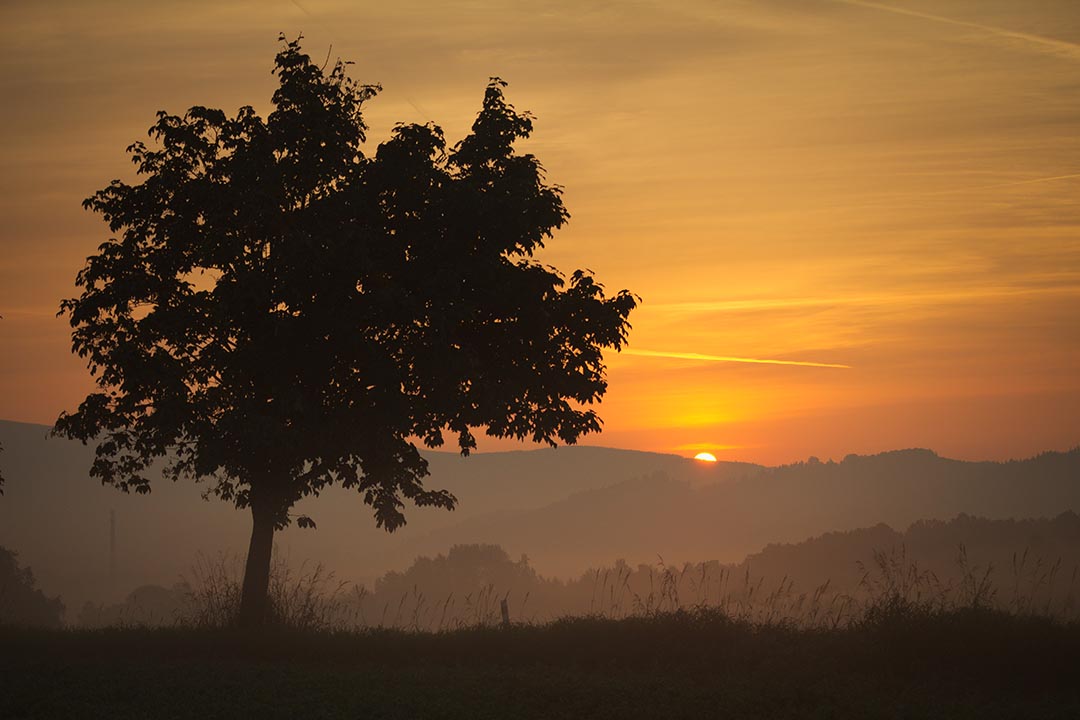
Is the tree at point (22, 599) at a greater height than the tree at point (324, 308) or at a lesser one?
lesser

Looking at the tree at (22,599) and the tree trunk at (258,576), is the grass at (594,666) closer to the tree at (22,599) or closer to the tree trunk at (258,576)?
→ the tree trunk at (258,576)

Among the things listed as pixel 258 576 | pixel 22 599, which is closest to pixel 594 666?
pixel 258 576

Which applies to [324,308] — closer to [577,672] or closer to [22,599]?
[577,672]

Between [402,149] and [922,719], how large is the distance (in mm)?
Answer: 15622

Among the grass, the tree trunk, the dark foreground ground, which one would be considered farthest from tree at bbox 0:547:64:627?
the dark foreground ground

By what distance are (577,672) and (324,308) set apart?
9547 mm

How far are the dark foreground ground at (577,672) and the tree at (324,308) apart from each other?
13.1ft

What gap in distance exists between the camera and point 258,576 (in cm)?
2288

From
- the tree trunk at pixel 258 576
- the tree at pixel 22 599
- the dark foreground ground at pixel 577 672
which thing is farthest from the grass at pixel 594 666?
the tree at pixel 22 599

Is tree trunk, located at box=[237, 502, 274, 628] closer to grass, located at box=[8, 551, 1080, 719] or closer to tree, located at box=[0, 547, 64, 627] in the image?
grass, located at box=[8, 551, 1080, 719]

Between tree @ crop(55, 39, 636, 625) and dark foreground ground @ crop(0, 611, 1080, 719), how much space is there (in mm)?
3988

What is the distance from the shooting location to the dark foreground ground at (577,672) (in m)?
15.1

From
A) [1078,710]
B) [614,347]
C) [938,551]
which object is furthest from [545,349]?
[938,551]

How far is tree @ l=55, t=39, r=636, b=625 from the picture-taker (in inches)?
869
